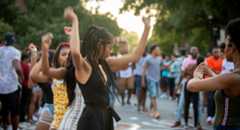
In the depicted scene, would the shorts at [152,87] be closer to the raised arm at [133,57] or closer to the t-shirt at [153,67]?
the t-shirt at [153,67]

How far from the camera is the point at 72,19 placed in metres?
5.10

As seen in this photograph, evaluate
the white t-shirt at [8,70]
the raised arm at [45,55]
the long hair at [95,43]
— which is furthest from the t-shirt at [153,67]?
the long hair at [95,43]

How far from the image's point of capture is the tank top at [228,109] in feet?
15.2

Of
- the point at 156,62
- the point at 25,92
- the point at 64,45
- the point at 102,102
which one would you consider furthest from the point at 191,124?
the point at 102,102

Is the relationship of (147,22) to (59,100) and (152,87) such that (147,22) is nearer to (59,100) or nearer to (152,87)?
(59,100)

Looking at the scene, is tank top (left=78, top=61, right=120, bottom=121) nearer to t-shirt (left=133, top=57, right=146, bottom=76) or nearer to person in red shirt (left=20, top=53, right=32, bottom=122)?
person in red shirt (left=20, top=53, right=32, bottom=122)

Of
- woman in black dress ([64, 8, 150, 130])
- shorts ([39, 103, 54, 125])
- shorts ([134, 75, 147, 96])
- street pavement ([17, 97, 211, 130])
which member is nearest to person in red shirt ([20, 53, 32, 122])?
street pavement ([17, 97, 211, 130])

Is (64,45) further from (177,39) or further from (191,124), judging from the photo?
(177,39)

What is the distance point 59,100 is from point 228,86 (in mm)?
3033

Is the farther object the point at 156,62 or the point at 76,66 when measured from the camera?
the point at 156,62

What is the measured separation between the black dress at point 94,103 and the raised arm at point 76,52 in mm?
61

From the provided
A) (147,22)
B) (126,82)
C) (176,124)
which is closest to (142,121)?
(176,124)

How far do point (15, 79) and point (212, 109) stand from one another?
15.1 ft

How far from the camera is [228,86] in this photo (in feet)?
14.7
